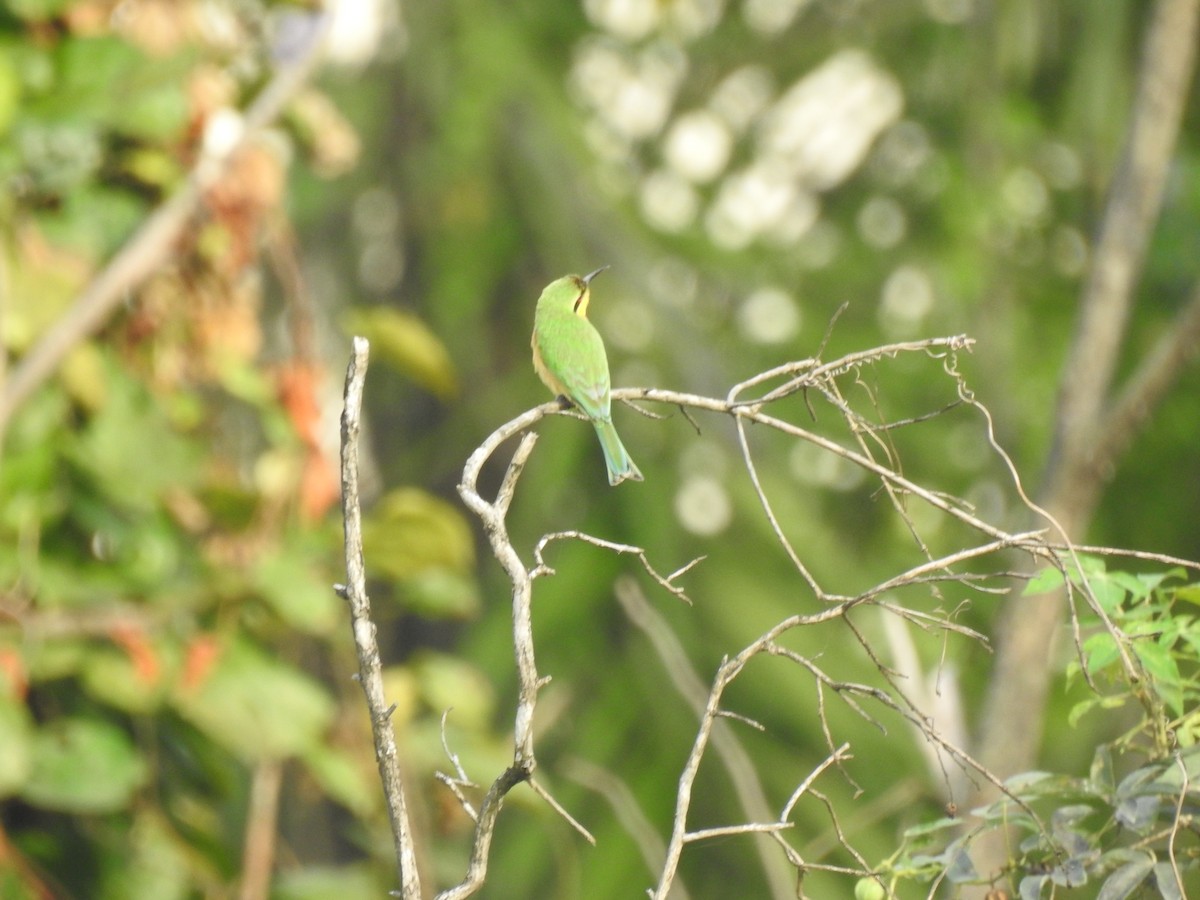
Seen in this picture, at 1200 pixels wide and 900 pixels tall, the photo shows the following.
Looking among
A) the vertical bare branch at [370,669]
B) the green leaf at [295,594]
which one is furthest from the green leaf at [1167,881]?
the green leaf at [295,594]

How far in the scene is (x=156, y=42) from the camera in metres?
2.45

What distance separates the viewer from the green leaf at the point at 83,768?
1917 mm

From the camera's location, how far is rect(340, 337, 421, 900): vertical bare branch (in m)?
0.86

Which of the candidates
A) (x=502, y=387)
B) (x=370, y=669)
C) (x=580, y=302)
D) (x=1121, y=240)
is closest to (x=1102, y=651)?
(x=370, y=669)

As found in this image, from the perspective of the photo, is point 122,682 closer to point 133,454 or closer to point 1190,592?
point 133,454

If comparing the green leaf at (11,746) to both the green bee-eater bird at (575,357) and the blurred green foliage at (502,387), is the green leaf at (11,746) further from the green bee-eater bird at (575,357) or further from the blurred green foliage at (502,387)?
the green bee-eater bird at (575,357)

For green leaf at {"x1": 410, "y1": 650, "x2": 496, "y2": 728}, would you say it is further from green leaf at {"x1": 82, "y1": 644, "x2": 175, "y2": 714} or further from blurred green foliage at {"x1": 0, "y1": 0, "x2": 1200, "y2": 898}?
green leaf at {"x1": 82, "y1": 644, "x2": 175, "y2": 714}

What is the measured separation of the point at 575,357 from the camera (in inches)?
73.8

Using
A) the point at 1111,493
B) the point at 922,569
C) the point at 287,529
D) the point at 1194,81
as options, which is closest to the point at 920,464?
the point at 1111,493

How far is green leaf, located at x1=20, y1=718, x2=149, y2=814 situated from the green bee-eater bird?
774 millimetres

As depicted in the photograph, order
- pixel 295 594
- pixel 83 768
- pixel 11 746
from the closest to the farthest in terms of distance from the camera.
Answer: pixel 11 746
pixel 83 768
pixel 295 594

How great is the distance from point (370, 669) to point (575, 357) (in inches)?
40.8

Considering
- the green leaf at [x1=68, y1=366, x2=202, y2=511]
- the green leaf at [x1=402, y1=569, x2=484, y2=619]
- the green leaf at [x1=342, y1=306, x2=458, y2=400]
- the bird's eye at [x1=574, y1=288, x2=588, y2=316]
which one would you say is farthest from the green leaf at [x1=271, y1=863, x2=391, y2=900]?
the bird's eye at [x1=574, y1=288, x2=588, y2=316]

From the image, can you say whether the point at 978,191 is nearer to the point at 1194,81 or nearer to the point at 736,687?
the point at 1194,81
